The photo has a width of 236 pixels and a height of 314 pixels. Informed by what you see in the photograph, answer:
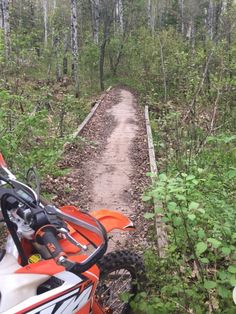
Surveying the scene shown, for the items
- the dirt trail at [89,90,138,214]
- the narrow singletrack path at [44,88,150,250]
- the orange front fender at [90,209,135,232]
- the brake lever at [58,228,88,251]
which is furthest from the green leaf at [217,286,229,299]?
the dirt trail at [89,90,138,214]

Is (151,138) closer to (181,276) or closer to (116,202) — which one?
(116,202)

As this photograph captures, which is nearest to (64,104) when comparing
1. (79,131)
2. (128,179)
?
(79,131)

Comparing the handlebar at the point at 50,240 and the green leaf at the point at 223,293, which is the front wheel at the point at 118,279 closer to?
the green leaf at the point at 223,293

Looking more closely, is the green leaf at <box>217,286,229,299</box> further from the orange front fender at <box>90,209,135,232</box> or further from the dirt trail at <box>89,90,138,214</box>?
the dirt trail at <box>89,90,138,214</box>

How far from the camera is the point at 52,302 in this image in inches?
90.2

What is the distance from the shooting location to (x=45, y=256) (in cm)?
235

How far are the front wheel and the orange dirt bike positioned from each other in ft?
1.87

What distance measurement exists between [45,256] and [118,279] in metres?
1.22

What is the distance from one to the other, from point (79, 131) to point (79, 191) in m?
4.54

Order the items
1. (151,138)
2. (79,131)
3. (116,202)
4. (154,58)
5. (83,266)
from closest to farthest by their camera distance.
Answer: (83,266) < (116,202) < (151,138) < (79,131) < (154,58)

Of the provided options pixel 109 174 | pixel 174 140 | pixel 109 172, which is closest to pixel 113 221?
pixel 174 140

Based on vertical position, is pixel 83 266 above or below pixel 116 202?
above

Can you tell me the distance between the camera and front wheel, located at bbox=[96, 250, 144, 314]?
3.24 m

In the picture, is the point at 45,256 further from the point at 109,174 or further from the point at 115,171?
the point at 115,171
